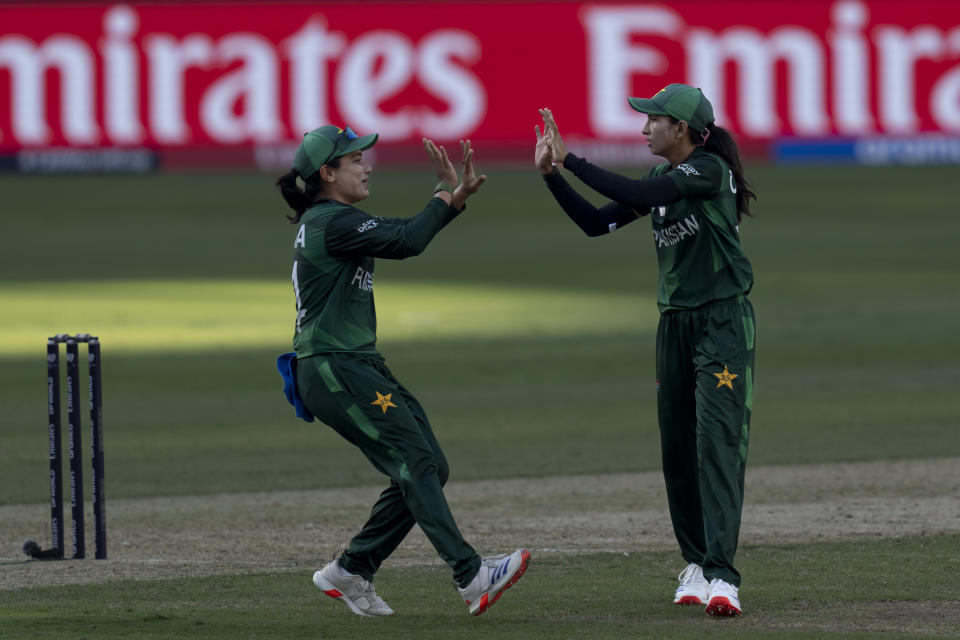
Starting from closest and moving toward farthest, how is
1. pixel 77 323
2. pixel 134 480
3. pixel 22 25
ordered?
pixel 134 480 → pixel 77 323 → pixel 22 25

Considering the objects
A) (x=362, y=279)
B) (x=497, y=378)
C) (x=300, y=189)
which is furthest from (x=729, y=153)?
(x=497, y=378)

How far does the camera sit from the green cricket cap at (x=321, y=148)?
24.8 feet

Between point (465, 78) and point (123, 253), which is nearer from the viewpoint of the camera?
point (123, 253)

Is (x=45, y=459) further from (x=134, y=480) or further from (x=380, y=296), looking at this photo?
(x=380, y=296)

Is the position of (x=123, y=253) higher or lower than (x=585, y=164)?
lower

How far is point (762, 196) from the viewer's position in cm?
4519

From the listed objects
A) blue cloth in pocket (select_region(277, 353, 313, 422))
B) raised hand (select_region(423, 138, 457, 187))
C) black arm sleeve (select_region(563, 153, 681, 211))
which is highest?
raised hand (select_region(423, 138, 457, 187))

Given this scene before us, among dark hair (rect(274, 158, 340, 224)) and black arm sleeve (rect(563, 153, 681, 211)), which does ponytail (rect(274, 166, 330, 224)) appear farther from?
black arm sleeve (rect(563, 153, 681, 211))

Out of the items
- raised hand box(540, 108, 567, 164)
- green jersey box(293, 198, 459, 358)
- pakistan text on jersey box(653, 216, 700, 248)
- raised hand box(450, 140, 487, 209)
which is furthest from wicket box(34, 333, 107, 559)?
pakistan text on jersey box(653, 216, 700, 248)

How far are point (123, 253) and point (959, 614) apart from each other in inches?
1129

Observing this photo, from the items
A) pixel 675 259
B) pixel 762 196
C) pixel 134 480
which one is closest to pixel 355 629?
pixel 675 259

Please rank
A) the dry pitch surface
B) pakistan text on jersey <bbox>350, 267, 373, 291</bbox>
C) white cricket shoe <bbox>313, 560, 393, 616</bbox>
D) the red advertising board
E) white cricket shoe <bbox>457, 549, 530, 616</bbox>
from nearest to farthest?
white cricket shoe <bbox>457, 549, 530, 616</bbox> → pakistan text on jersey <bbox>350, 267, 373, 291</bbox> → white cricket shoe <bbox>313, 560, 393, 616</bbox> → the dry pitch surface → the red advertising board

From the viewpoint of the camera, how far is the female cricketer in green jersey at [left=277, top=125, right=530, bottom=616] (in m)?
7.32

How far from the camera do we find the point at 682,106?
25.5 ft
